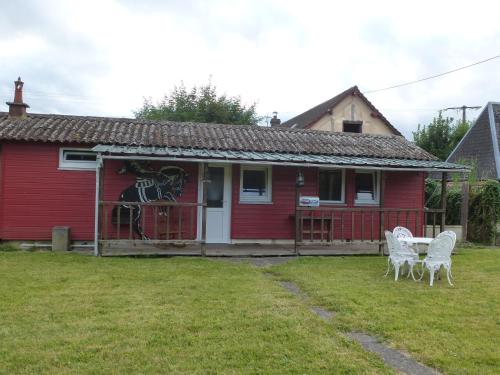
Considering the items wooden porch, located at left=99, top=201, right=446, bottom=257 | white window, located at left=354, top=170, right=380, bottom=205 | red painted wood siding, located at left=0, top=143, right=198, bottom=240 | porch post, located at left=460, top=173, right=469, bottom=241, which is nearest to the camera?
wooden porch, located at left=99, top=201, right=446, bottom=257

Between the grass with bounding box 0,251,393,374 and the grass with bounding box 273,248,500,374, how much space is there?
573mm

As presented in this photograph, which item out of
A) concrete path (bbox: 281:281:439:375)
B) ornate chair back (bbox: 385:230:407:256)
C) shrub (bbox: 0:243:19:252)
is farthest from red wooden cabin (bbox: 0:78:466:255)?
concrete path (bbox: 281:281:439:375)

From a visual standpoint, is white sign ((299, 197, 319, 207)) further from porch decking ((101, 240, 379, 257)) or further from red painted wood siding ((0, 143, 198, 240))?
red painted wood siding ((0, 143, 198, 240))

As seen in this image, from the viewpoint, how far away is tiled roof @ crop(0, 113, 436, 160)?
12.1 m

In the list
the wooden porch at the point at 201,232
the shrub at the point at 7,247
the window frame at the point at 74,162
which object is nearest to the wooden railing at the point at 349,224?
the wooden porch at the point at 201,232

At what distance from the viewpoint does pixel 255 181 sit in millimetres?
13211

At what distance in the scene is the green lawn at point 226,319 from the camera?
4.50 metres

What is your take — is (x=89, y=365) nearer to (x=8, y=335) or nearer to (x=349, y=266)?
(x=8, y=335)

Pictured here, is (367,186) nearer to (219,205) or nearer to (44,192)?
(219,205)

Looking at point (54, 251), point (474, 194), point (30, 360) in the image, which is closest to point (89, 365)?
point (30, 360)

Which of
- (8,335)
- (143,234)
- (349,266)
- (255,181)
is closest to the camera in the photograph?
(8,335)

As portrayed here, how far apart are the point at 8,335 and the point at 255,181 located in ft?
28.7

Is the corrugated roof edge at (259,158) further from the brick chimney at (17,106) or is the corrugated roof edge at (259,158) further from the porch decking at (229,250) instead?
the brick chimney at (17,106)

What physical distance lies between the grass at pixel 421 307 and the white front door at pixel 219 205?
3005 mm
